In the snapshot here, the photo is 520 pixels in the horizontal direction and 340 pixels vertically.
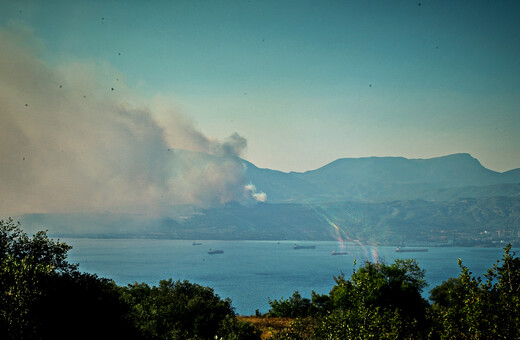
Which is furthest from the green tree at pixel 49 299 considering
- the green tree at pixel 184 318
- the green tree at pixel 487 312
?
the green tree at pixel 487 312

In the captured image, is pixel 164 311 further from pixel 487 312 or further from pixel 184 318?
pixel 487 312

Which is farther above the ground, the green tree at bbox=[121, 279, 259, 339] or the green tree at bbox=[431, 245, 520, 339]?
the green tree at bbox=[431, 245, 520, 339]

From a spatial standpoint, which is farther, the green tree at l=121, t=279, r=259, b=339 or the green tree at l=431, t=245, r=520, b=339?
the green tree at l=121, t=279, r=259, b=339

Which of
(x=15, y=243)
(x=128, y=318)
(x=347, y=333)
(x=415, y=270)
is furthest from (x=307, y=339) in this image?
(x=415, y=270)

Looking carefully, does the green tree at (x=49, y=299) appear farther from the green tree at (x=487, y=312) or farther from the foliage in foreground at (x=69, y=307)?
the green tree at (x=487, y=312)

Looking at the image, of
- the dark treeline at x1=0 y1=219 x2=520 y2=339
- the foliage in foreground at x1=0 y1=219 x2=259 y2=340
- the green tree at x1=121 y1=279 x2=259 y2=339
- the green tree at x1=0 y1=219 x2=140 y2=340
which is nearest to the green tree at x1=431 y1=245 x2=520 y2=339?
the dark treeline at x1=0 y1=219 x2=520 y2=339

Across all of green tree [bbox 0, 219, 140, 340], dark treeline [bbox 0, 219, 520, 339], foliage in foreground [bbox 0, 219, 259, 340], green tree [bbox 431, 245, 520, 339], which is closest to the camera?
green tree [bbox 431, 245, 520, 339]

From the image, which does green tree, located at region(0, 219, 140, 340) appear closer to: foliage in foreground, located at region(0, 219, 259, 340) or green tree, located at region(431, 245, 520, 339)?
foliage in foreground, located at region(0, 219, 259, 340)

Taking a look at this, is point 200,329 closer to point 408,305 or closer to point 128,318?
point 128,318

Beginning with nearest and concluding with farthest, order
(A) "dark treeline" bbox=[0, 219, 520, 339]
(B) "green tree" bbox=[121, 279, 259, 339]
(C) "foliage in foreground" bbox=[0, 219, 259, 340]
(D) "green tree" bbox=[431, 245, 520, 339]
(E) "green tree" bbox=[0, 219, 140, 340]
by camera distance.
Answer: (D) "green tree" bbox=[431, 245, 520, 339], (A) "dark treeline" bbox=[0, 219, 520, 339], (E) "green tree" bbox=[0, 219, 140, 340], (C) "foliage in foreground" bbox=[0, 219, 259, 340], (B) "green tree" bbox=[121, 279, 259, 339]
